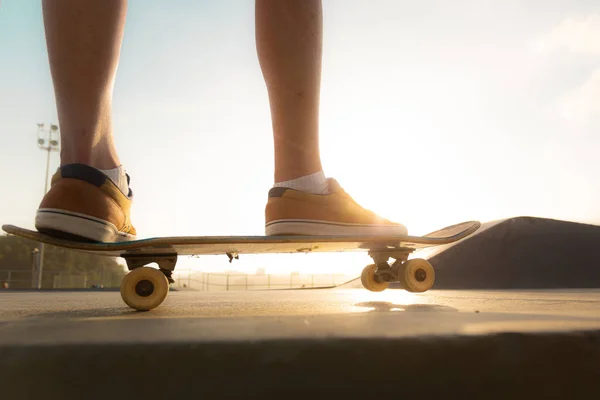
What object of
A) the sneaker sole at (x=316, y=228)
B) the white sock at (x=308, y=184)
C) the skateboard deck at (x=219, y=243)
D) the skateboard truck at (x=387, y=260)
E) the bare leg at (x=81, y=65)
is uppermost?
the bare leg at (x=81, y=65)

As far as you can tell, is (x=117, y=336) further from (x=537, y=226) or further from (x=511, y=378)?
(x=537, y=226)

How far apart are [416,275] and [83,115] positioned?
61.7 inches

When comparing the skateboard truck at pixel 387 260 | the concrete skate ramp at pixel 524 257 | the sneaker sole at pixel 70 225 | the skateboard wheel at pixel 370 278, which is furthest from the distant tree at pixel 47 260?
the sneaker sole at pixel 70 225

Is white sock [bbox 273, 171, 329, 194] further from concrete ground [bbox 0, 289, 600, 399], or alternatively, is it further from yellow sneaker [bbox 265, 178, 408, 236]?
concrete ground [bbox 0, 289, 600, 399]

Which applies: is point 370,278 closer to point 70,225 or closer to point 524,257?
point 70,225

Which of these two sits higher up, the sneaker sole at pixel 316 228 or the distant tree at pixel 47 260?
the distant tree at pixel 47 260

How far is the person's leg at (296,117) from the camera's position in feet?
5.36

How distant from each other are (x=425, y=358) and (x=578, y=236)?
5.83 m

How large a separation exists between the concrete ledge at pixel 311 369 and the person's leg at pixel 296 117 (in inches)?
46.2

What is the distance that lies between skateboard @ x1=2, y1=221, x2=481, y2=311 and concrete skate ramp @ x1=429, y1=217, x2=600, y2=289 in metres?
3.25

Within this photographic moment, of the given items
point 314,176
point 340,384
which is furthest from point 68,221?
point 340,384

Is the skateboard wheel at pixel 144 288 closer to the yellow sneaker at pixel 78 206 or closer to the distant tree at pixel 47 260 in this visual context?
the yellow sneaker at pixel 78 206

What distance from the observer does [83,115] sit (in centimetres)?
155

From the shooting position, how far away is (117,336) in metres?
0.60
